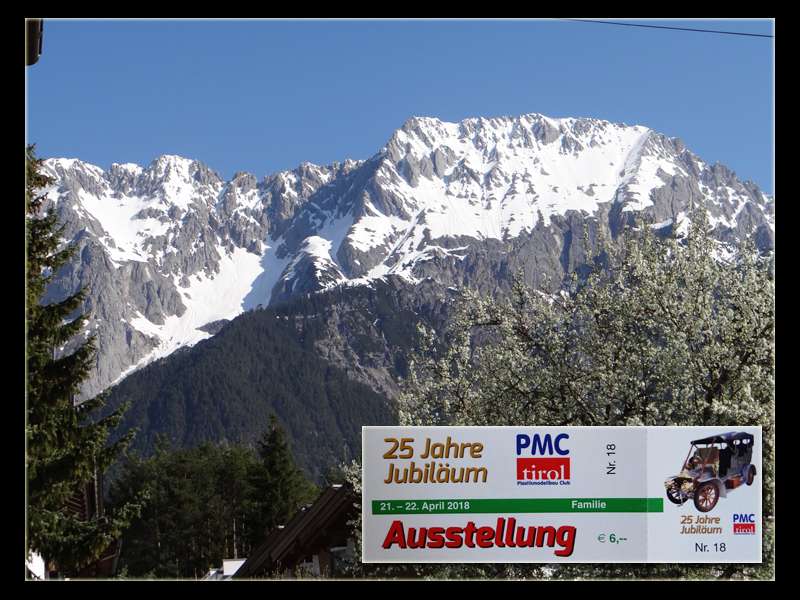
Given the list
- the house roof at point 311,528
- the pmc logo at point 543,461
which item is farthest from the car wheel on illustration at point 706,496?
the house roof at point 311,528

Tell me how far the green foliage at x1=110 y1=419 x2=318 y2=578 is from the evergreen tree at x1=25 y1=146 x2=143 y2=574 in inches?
1242

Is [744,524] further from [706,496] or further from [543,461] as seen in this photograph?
[543,461]

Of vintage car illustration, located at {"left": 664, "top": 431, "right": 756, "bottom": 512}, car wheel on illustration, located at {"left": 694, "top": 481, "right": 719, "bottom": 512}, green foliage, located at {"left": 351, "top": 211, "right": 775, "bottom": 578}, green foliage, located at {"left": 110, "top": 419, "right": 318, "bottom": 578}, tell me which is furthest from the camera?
green foliage, located at {"left": 110, "top": 419, "right": 318, "bottom": 578}

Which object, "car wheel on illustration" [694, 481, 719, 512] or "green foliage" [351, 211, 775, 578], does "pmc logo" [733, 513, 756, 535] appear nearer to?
"green foliage" [351, 211, 775, 578]

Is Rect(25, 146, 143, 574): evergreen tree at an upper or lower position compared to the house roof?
upper

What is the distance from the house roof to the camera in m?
18.4

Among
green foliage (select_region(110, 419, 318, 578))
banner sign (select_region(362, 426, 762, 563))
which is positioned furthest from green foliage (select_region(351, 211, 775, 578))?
green foliage (select_region(110, 419, 318, 578))

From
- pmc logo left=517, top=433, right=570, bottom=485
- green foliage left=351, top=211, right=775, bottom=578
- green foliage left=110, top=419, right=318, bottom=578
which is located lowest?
green foliage left=110, top=419, right=318, bottom=578

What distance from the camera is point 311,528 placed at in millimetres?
18328

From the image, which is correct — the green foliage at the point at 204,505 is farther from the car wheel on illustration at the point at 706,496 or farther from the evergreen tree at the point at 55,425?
the car wheel on illustration at the point at 706,496

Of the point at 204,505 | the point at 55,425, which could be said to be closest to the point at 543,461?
the point at 55,425

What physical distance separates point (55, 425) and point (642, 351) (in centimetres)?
858

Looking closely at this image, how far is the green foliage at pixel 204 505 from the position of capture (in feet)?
157
